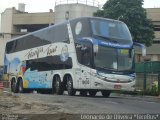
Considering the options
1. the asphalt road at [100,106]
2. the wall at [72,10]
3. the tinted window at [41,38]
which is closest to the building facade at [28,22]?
the wall at [72,10]

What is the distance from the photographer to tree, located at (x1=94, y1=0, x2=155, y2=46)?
5878 cm

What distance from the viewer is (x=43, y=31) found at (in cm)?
2981

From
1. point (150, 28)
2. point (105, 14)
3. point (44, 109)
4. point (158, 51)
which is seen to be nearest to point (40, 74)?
point (44, 109)

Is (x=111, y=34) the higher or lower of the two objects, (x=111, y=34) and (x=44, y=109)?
the higher

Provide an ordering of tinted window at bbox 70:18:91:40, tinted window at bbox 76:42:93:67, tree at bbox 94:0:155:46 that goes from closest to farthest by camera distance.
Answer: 1. tinted window at bbox 76:42:93:67
2. tinted window at bbox 70:18:91:40
3. tree at bbox 94:0:155:46

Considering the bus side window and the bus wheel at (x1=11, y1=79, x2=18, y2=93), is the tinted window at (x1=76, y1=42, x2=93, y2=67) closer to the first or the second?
the bus side window

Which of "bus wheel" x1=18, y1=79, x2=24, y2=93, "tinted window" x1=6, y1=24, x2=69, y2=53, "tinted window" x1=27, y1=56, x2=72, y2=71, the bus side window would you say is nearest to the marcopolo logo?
"tinted window" x1=27, y1=56, x2=72, y2=71

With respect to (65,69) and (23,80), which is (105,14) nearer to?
(23,80)

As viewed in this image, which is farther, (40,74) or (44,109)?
(40,74)

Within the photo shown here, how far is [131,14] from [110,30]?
3499 centimetres

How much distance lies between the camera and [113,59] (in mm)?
23969

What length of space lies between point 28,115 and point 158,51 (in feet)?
220

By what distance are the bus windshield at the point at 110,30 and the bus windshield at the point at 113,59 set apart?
572 mm

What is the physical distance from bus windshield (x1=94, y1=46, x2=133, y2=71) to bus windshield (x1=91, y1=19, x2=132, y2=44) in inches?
22.5
